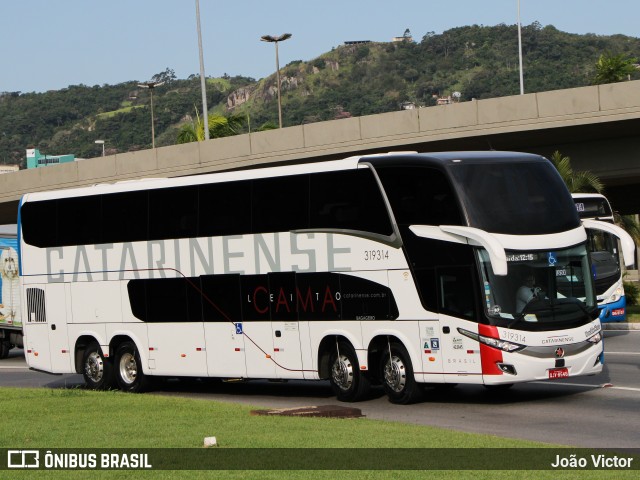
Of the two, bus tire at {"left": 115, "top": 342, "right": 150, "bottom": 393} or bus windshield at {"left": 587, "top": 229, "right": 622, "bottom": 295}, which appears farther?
bus windshield at {"left": 587, "top": 229, "right": 622, "bottom": 295}

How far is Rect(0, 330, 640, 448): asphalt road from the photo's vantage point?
1488 centimetres

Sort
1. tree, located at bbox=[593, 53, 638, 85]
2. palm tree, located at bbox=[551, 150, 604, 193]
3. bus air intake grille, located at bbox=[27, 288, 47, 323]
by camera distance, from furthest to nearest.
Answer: tree, located at bbox=[593, 53, 638, 85] → palm tree, located at bbox=[551, 150, 604, 193] → bus air intake grille, located at bbox=[27, 288, 47, 323]

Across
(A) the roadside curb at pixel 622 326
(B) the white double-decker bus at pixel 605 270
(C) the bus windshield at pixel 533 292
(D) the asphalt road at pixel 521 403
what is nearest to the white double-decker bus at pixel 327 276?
(C) the bus windshield at pixel 533 292

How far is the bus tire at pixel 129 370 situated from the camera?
75.0 ft

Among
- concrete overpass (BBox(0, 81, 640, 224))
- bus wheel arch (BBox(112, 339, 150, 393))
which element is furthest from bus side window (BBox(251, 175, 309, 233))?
concrete overpass (BBox(0, 81, 640, 224))

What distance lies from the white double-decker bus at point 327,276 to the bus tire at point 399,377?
0.09ft

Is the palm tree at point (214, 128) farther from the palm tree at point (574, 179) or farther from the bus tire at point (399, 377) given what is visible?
the bus tire at point (399, 377)

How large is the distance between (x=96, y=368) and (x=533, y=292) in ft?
32.3

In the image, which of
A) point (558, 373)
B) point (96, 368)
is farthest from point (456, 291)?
point (96, 368)

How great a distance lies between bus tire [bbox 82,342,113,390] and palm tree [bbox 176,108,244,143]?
34903 millimetres

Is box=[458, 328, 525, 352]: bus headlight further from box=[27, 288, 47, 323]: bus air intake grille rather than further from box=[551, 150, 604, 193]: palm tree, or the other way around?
box=[551, 150, 604, 193]: palm tree

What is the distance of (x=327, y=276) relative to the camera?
770 inches

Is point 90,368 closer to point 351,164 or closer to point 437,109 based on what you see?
point 351,164

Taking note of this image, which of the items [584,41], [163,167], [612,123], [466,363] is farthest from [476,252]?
[584,41]
